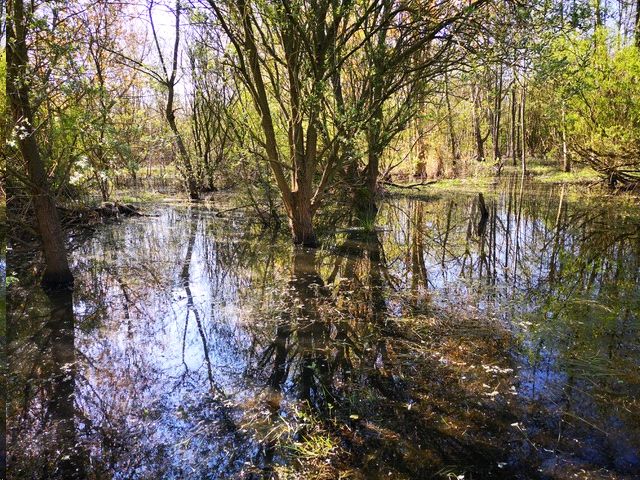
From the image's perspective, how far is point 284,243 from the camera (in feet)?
38.4

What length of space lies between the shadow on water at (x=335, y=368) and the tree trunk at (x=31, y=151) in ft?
1.68

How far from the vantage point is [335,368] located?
16.0 feet

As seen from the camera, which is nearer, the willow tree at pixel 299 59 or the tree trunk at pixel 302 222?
the willow tree at pixel 299 59

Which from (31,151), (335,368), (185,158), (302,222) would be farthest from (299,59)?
(185,158)

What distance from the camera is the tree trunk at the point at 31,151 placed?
20.1 ft

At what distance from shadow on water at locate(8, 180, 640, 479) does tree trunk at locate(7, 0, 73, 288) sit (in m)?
0.51

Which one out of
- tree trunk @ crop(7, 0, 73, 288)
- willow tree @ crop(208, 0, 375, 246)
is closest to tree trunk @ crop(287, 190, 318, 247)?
willow tree @ crop(208, 0, 375, 246)

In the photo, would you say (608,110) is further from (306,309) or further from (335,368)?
(335,368)

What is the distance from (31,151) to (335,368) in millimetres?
6006

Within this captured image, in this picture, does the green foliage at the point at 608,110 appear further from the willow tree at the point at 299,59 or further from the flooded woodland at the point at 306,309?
the willow tree at the point at 299,59

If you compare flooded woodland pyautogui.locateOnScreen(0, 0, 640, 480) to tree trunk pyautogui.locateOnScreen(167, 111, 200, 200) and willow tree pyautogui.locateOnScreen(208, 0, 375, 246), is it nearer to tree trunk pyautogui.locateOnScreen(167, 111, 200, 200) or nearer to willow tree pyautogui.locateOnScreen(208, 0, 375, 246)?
willow tree pyautogui.locateOnScreen(208, 0, 375, 246)

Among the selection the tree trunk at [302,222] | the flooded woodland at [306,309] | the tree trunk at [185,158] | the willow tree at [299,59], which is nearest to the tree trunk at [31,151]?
the flooded woodland at [306,309]

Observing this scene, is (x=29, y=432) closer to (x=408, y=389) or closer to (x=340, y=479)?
(x=340, y=479)

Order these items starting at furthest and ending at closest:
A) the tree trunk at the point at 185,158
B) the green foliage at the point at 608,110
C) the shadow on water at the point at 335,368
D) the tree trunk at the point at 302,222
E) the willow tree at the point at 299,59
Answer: the tree trunk at the point at 185,158 → the green foliage at the point at 608,110 → the tree trunk at the point at 302,222 → the willow tree at the point at 299,59 → the shadow on water at the point at 335,368
